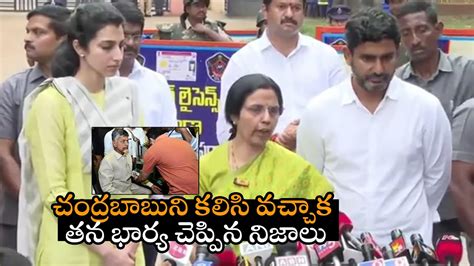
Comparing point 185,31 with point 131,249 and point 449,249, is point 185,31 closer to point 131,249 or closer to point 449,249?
point 131,249

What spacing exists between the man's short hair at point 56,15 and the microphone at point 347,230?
104 centimetres

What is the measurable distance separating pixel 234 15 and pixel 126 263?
0.85m

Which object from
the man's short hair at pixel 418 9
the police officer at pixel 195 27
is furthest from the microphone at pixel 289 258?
the man's short hair at pixel 418 9

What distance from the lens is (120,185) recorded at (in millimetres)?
2850

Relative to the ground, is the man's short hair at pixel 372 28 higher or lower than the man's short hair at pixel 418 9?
lower

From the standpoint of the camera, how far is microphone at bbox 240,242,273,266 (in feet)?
9.55

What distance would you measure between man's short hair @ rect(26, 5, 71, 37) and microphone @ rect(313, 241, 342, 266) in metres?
1.04

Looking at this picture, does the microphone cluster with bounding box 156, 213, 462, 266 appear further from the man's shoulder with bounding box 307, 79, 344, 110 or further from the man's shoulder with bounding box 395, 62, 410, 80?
the man's shoulder with bounding box 395, 62, 410, 80

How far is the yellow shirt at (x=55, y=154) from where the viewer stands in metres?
2.81

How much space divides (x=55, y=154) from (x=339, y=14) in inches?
38.4

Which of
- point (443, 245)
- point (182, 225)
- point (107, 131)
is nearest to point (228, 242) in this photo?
point (182, 225)

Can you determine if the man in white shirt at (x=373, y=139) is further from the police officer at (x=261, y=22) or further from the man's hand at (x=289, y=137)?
the police officer at (x=261, y=22)

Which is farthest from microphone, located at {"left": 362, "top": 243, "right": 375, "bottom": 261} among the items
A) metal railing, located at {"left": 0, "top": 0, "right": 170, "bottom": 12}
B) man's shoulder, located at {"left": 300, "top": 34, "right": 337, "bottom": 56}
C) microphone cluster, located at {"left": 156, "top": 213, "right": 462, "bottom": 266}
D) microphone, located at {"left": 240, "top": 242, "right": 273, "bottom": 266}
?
metal railing, located at {"left": 0, "top": 0, "right": 170, "bottom": 12}

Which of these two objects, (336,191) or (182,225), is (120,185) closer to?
(182,225)
